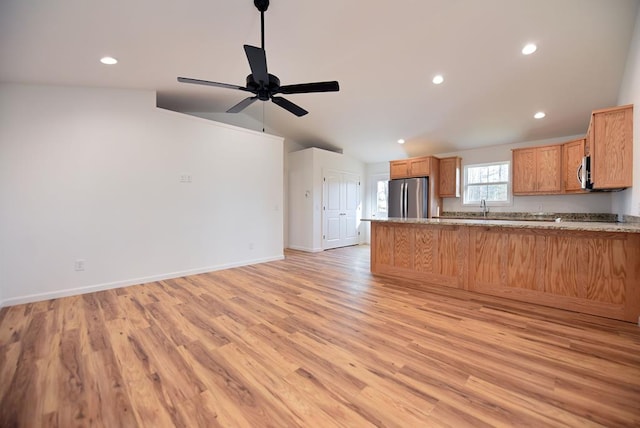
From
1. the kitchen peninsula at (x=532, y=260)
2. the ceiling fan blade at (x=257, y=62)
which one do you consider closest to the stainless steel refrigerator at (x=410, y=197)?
the kitchen peninsula at (x=532, y=260)

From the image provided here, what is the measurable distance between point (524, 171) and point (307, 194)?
14.3ft

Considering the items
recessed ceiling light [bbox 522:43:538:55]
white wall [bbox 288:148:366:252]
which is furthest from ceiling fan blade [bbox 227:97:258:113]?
white wall [bbox 288:148:366:252]

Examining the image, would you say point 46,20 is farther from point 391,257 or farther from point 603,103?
point 603,103

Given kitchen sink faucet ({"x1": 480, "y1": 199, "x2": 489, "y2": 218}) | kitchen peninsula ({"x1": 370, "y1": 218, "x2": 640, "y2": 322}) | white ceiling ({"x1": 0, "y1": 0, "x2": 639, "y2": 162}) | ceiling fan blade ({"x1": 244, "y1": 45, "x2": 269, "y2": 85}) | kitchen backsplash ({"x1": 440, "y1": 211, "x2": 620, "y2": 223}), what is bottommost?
kitchen peninsula ({"x1": 370, "y1": 218, "x2": 640, "y2": 322})

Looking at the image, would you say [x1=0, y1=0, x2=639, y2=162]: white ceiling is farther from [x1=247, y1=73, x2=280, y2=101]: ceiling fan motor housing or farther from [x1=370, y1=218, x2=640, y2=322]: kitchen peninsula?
[x1=370, y1=218, x2=640, y2=322]: kitchen peninsula

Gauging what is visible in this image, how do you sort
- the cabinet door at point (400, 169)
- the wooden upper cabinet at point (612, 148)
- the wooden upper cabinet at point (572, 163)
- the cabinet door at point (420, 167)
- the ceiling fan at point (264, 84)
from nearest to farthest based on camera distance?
the ceiling fan at point (264, 84) < the wooden upper cabinet at point (612, 148) < the wooden upper cabinet at point (572, 163) < the cabinet door at point (420, 167) < the cabinet door at point (400, 169)

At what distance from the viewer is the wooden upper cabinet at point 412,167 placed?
581cm

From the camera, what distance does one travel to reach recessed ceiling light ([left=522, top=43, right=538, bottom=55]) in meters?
3.08

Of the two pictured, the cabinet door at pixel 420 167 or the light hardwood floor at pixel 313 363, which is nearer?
the light hardwood floor at pixel 313 363

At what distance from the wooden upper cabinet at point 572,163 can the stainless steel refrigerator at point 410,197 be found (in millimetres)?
2232

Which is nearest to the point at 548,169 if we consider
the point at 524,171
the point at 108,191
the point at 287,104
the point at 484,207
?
the point at 524,171

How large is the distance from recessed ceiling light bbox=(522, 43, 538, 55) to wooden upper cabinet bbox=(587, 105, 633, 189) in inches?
39.7

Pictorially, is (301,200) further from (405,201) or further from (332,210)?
(405,201)

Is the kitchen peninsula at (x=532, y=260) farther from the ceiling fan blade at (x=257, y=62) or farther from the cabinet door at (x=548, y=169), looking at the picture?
the ceiling fan blade at (x=257, y=62)
